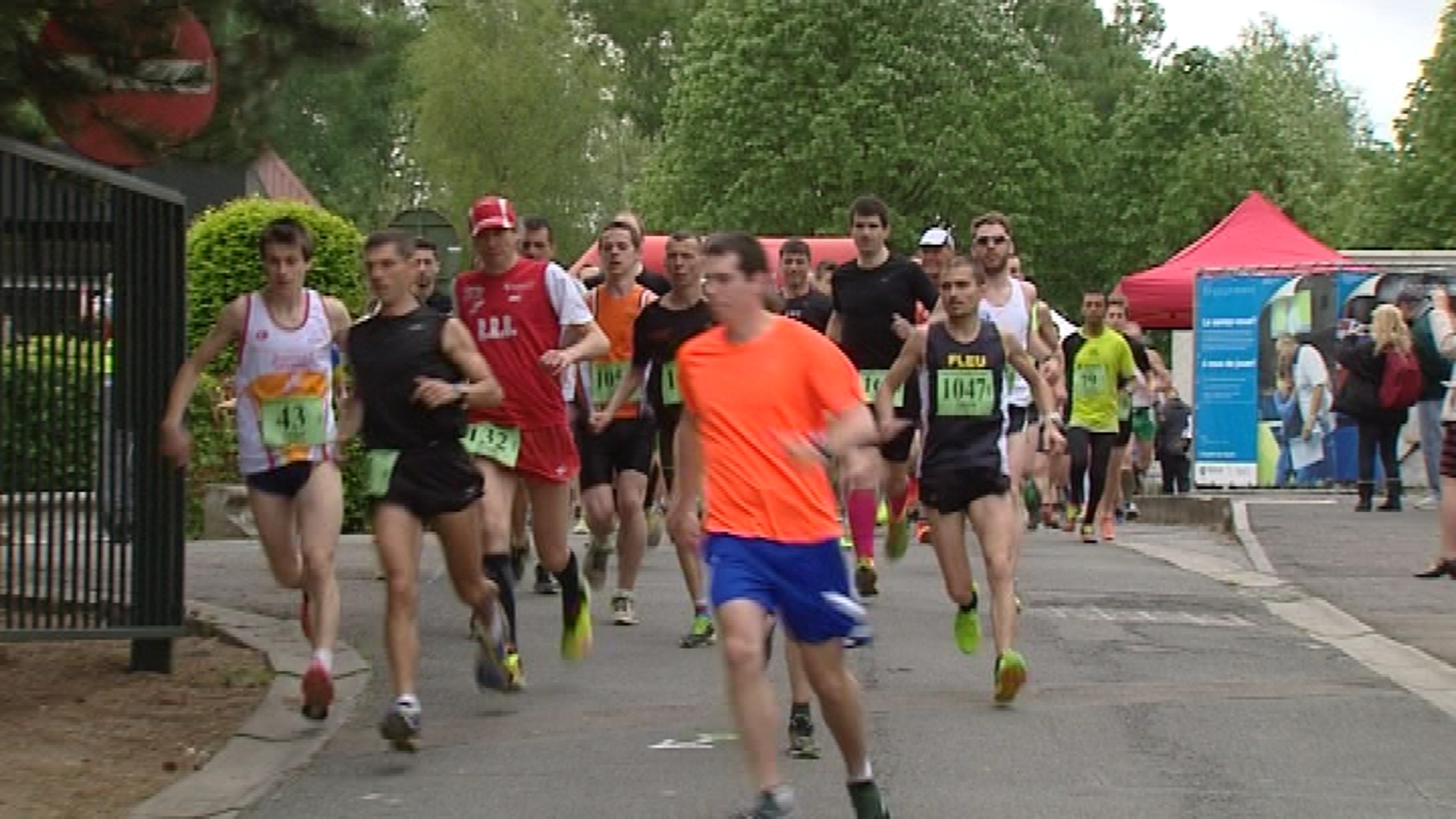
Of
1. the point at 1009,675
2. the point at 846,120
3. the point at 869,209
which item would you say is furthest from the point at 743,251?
the point at 846,120

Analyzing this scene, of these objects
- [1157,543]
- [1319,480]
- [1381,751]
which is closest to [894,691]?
[1381,751]

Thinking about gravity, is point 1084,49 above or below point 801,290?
above

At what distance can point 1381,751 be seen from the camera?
30.7 feet

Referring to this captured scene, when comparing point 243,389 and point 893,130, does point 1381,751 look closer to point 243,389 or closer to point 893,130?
point 243,389

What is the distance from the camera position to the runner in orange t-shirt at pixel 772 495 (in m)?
7.32

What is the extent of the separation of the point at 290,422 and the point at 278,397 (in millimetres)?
116

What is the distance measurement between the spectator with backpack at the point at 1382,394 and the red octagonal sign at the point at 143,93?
50.4ft

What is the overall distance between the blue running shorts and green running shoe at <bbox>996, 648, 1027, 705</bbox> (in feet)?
8.58

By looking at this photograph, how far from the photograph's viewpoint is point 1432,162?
5194 cm

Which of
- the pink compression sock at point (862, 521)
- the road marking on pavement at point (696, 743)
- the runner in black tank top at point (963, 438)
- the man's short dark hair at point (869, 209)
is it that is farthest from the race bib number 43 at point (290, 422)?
the man's short dark hair at point (869, 209)

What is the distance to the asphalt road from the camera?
8281 millimetres

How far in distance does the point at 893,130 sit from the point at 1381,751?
50169 mm

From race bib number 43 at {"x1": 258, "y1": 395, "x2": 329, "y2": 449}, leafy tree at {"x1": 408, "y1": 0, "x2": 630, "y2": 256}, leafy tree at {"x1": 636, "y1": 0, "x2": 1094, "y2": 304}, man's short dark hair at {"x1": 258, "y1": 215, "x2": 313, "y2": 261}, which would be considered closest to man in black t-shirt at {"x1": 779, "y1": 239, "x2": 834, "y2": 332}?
man's short dark hair at {"x1": 258, "y1": 215, "x2": 313, "y2": 261}

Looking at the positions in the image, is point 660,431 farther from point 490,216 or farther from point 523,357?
point 490,216
